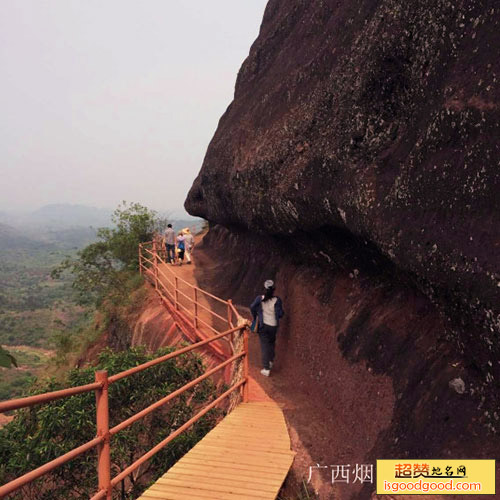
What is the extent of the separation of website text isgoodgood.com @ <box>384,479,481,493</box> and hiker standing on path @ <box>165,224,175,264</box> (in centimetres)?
1507

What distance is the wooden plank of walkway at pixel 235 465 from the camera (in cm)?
419

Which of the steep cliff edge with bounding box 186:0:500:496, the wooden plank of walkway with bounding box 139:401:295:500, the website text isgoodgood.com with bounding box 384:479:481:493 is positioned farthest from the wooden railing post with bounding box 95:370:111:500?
the steep cliff edge with bounding box 186:0:500:496

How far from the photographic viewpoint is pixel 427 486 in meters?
4.13

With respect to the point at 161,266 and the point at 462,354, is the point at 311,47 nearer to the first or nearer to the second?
the point at 462,354

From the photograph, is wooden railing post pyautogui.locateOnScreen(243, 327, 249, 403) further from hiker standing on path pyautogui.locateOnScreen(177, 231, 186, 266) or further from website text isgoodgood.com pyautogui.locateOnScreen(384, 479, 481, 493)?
hiker standing on path pyautogui.locateOnScreen(177, 231, 186, 266)

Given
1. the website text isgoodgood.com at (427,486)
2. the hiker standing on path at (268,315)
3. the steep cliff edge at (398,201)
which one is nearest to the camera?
the website text isgoodgood.com at (427,486)

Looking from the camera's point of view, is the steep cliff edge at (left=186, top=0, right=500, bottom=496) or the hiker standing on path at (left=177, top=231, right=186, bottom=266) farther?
the hiker standing on path at (left=177, top=231, right=186, bottom=266)

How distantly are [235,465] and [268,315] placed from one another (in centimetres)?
347

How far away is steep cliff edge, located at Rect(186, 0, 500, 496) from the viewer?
14.1 ft

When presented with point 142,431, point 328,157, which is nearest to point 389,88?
point 328,157

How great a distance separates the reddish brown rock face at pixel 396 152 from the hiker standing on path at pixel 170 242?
830 cm

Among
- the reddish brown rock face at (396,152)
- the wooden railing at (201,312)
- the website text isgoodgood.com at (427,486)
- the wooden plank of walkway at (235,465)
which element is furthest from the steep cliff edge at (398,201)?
the wooden railing at (201,312)

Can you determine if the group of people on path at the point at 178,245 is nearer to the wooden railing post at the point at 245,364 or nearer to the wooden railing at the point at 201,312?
the wooden railing at the point at 201,312

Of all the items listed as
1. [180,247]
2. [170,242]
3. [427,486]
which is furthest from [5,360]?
[170,242]
